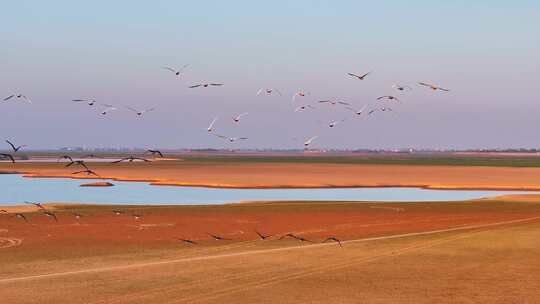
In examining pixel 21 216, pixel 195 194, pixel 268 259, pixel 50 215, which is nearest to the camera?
pixel 268 259

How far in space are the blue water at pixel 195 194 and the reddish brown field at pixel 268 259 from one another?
16564 millimetres

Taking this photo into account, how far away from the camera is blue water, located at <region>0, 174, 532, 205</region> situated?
213 ft

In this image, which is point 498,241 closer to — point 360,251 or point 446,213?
point 360,251

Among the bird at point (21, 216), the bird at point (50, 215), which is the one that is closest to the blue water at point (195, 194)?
the bird at point (50, 215)

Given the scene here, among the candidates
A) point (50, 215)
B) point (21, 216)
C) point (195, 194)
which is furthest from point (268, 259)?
point (195, 194)

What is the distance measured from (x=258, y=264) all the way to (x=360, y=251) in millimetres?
5455

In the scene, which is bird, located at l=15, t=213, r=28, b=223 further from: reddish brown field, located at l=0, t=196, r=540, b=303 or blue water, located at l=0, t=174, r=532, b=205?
blue water, located at l=0, t=174, r=532, b=205

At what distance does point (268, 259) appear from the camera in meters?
27.3

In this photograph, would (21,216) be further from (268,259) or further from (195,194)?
(195,194)

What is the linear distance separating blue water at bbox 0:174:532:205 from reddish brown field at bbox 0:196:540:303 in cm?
1656

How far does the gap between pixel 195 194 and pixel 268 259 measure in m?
46.3

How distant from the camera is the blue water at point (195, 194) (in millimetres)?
64938

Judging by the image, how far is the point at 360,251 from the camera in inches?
1169

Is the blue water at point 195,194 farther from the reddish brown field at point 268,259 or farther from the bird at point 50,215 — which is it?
the reddish brown field at point 268,259
